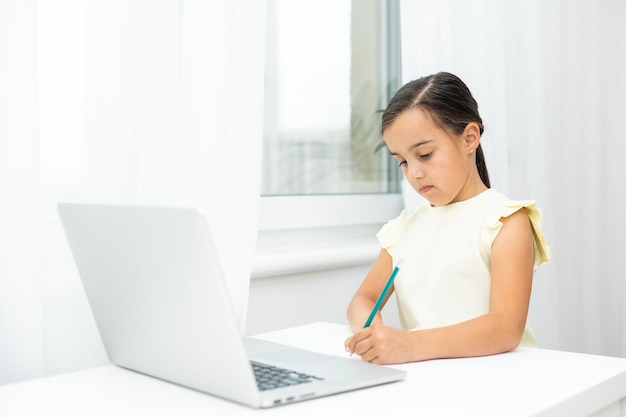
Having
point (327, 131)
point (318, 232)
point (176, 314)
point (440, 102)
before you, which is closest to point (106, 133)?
point (176, 314)

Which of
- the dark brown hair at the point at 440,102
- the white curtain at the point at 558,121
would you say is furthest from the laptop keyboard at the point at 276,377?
the white curtain at the point at 558,121

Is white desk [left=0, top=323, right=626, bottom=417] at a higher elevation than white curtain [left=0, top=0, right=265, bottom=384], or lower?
lower

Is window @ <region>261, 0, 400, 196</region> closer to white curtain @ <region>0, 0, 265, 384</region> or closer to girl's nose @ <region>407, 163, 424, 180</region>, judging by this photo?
white curtain @ <region>0, 0, 265, 384</region>

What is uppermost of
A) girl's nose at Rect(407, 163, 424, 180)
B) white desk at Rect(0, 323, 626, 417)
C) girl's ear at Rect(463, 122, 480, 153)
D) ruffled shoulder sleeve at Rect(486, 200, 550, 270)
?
girl's ear at Rect(463, 122, 480, 153)

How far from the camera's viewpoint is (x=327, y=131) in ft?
5.63

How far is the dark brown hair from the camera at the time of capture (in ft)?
3.86

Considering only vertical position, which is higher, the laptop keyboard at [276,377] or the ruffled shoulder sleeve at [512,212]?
the ruffled shoulder sleeve at [512,212]

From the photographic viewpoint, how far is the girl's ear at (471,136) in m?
1.20

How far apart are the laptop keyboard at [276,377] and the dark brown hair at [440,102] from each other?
52cm

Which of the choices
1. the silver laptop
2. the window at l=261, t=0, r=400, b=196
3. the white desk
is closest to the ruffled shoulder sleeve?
the white desk

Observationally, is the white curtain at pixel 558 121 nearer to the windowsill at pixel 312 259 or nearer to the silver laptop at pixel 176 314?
the windowsill at pixel 312 259

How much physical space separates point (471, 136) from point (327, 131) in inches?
22.2

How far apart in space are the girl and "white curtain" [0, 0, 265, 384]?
24 centimetres

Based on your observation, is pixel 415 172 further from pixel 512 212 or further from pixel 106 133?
pixel 106 133
